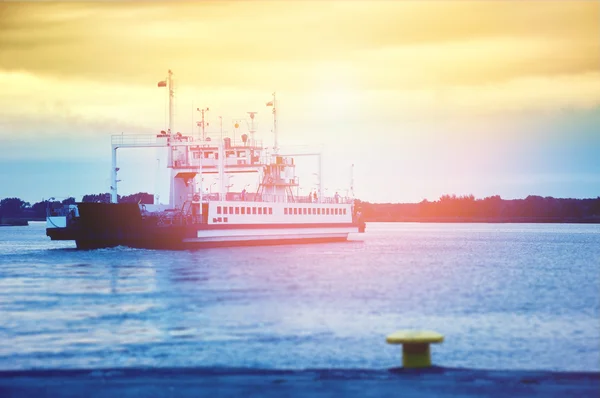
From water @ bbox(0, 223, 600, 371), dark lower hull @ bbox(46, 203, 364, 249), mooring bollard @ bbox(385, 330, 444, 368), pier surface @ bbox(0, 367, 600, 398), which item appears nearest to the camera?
pier surface @ bbox(0, 367, 600, 398)

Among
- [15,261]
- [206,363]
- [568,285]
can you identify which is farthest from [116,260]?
[206,363]

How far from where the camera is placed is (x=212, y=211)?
225 ft

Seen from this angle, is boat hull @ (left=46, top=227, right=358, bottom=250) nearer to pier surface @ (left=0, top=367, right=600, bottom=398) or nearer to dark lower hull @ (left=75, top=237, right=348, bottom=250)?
dark lower hull @ (left=75, top=237, right=348, bottom=250)

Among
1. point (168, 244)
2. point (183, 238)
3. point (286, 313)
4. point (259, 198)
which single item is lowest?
point (286, 313)

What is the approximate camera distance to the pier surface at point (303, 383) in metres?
11.5

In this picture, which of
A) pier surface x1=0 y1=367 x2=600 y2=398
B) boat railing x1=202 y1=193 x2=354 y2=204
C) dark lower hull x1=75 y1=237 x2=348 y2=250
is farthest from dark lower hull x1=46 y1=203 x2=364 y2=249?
pier surface x1=0 y1=367 x2=600 y2=398

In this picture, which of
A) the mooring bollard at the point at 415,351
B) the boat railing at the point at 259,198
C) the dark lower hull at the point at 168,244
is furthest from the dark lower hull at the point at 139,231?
the mooring bollard at the point at 415,351

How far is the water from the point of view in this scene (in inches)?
792

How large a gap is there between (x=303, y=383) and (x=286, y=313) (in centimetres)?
1865

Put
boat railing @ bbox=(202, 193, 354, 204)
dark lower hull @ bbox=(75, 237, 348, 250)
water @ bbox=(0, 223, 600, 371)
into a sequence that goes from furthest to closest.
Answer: boat railing @ bbox=(202, 193, 354, 204)
dark lower hull @ bbox=(75, 237, 348, 250)
water @ bbox=(0, 223, 600, 371)

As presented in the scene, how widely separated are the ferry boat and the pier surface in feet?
172

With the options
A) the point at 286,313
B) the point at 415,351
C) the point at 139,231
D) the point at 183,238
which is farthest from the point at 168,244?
the point at 415,351

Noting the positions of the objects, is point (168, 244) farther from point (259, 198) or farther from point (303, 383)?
point (303, 383)

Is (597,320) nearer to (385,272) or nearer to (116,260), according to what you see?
(385,272)
